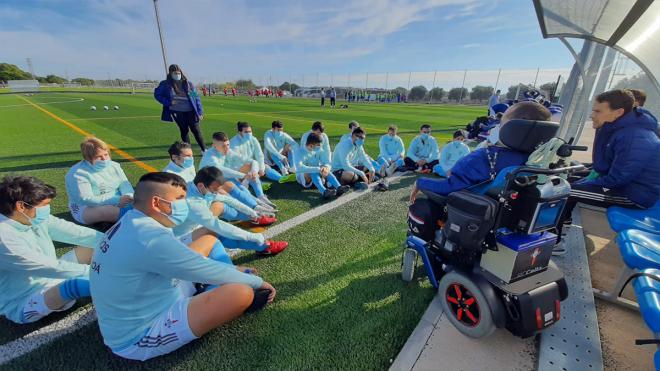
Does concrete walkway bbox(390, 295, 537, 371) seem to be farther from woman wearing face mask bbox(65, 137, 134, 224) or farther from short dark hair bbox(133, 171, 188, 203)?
woman wearing face mask bbox(65, 137, 134, 224)

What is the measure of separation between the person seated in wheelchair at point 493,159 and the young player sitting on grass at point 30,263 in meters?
2.88

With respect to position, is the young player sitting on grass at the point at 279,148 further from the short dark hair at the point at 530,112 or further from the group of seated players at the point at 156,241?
the short dark hair at the point at 530,112

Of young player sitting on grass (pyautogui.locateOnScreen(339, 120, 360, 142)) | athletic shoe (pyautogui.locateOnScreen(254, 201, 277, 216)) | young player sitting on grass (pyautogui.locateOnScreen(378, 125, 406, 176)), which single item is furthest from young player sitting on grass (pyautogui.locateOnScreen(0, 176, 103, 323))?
young player sitting on grass (pyautogui.locateOnScreen(378, 125, 406, 176))

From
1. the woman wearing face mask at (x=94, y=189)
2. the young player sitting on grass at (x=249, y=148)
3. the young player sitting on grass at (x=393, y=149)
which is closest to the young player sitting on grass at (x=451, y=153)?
the young player sitting on grass at (x=393, y=149)

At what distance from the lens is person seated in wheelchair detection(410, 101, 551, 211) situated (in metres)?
1.80

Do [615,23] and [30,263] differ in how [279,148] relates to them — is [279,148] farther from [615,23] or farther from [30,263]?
[615,23]

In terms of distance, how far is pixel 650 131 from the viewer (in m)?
2.79

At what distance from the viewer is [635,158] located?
278cm

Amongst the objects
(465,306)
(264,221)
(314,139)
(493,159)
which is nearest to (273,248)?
(264,221)

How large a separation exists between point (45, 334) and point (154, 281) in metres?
1.18

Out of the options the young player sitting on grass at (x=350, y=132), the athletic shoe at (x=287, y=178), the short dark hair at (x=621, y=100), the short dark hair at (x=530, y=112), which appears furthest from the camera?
the young player sitting on grass at (x=350, y=132)

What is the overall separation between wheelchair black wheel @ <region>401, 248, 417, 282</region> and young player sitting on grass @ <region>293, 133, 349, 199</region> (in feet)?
7.66

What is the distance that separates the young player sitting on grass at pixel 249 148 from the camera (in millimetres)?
5469

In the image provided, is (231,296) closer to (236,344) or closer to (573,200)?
(236,344)
